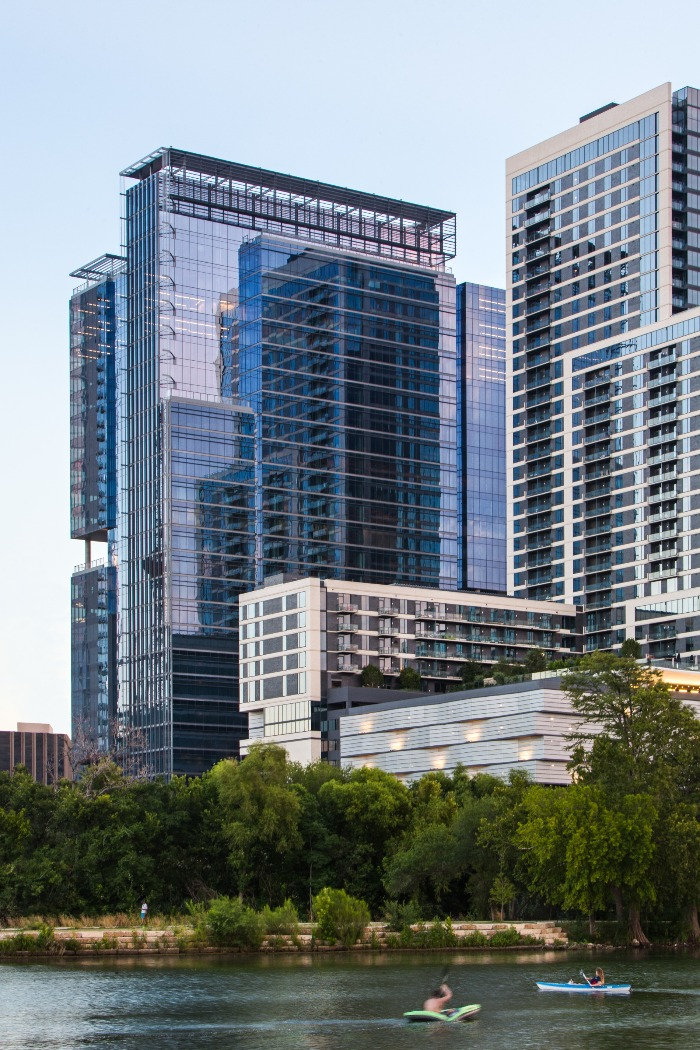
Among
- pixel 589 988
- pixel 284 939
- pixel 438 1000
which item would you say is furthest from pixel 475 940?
pixel 438 1000

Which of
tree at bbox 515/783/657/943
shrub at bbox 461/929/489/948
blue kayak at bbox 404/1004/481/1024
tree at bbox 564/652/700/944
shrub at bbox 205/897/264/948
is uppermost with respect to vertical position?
tree at bbox 564/652/700/944

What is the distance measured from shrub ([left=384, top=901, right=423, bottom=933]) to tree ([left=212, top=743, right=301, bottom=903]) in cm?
1117

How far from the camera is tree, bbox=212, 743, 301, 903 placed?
123 meters

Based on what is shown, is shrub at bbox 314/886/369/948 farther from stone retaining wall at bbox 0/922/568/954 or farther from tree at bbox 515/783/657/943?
tree at bbox 515/783/657/943

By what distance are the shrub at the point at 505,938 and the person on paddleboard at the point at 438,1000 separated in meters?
36.1

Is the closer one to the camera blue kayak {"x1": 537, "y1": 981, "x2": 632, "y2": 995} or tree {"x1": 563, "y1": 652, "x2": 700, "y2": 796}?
blue kayak {"x1": 537, "y1": 981, "x2": 632, "y2": 995}

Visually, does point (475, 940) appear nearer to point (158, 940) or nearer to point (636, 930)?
point (636, 930)

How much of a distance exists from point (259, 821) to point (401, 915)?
47.6 ft

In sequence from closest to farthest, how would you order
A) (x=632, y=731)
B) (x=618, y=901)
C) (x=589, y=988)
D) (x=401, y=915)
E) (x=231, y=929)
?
(x=589, y=988) → (x=231, y=929) → (x=618, y=901) → (x=632, y=731) → (x=401, y=915)

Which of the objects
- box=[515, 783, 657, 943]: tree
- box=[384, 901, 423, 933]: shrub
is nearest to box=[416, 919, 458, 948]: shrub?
box=[384, 901, 423, 933]: shrub

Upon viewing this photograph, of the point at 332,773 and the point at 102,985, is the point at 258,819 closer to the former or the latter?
the point at 332,773

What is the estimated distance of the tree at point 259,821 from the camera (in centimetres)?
12281

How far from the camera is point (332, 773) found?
13962cm

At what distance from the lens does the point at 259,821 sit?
123 m
